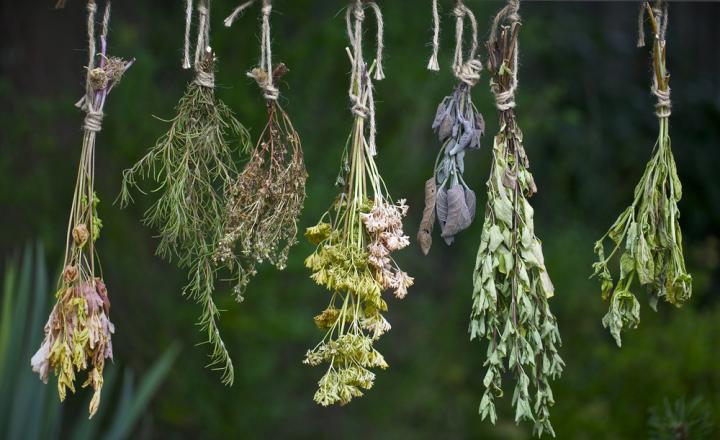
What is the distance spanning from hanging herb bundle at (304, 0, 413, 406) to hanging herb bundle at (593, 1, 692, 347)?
350mm

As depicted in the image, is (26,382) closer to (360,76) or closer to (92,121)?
(92,121)

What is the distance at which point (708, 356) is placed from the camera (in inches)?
138

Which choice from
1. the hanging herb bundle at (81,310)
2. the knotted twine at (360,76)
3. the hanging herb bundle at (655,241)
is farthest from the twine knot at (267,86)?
the hanging herb bundle at (655,241)

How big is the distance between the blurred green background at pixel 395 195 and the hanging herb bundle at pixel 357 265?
5.52ft

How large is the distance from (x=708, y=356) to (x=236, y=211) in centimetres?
268

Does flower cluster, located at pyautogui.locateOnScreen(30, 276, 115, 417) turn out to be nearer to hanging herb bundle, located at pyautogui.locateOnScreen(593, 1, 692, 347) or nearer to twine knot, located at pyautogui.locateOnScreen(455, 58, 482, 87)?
twine knot, located at pyautogui.locateOnScreen(455, 58, 482, 87)

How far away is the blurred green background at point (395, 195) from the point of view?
3236mm

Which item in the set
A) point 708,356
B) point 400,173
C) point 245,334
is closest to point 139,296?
point 245,334

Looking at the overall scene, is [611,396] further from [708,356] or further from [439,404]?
[439,404]

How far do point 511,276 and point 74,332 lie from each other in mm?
696

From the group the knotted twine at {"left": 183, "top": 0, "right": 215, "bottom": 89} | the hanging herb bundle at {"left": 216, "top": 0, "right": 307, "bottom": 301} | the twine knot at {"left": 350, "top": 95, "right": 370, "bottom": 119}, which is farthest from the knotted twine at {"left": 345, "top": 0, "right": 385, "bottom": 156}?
the knotted twine at {"left": 183, "top": 0, "right": 215, "bottom": 89}

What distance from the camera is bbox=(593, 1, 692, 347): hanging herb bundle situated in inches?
55.6

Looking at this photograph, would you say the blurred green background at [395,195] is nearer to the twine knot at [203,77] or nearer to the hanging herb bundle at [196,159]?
the hanging herb bundle at [196,159]

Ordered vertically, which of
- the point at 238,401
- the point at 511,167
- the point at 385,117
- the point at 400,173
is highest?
the point at 385,117
